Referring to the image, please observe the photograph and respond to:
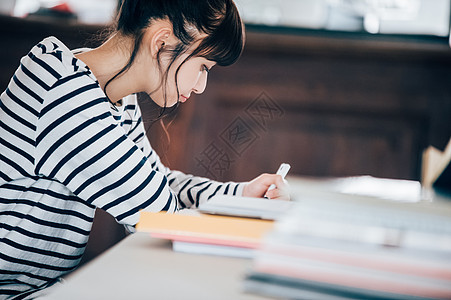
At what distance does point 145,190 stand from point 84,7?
4.05 ft

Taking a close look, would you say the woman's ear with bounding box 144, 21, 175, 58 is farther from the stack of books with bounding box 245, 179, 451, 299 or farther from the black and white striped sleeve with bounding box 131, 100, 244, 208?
the stack of books with bounding box 245, 179, 451, 299

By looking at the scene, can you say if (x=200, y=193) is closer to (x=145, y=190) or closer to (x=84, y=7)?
(x=145, y=190)

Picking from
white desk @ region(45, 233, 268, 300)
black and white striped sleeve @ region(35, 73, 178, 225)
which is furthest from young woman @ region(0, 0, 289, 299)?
white desk @ region(45, 233, 268, 300)

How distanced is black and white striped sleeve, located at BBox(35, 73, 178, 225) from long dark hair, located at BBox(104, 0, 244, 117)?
8.3 inches

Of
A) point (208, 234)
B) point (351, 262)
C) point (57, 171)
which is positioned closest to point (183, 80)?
point (57, 171)

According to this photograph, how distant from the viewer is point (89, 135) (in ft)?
2.50

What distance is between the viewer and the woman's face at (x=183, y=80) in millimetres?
998

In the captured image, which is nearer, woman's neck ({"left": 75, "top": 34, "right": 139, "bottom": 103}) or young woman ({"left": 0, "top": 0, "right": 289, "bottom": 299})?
young woman ({"left": 0, "top": 0, "right": 289, "bottom": 299})

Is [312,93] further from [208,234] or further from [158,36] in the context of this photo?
[208,234]

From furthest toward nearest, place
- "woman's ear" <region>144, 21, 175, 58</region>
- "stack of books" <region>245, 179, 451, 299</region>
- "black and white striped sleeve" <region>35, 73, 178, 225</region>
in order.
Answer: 1. "woman's ear" <region>144, 21, 175, 58</region>
2. "black and white striped sleeve" <region>35, 73, 178, 225</region>
3. "stack of books" <region>245, 179, 451, 299</region>

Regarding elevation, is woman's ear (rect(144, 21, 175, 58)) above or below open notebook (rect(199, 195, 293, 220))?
above

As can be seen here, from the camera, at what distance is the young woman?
77cm

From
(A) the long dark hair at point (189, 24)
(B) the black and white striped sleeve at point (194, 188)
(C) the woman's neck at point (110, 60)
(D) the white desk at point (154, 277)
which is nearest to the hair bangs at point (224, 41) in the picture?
(A) the long dark hair at point (189, 24)

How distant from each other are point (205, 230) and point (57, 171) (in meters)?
0.45
